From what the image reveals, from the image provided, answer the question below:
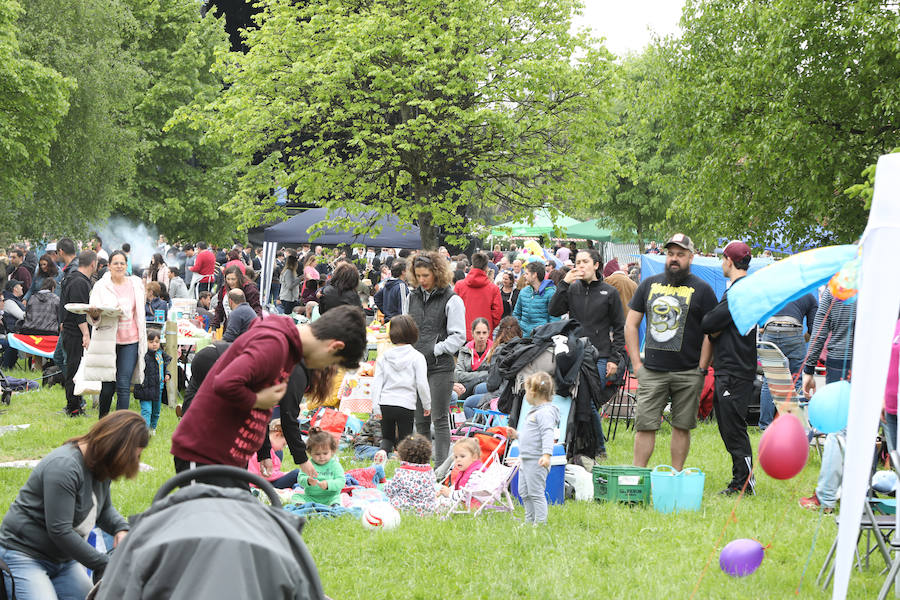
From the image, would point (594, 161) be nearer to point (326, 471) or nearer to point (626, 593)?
point (326, 471)

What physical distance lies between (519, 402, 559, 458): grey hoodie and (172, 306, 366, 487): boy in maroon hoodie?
10.2ft

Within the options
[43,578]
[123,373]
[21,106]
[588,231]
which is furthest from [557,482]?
[588,231]

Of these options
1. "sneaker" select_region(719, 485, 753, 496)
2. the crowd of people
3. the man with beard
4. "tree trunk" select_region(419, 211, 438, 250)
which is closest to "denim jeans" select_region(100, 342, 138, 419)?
the crowd of people

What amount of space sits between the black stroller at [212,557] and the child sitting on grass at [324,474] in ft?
15.6

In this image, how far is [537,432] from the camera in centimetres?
705

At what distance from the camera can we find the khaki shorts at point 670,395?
792cm

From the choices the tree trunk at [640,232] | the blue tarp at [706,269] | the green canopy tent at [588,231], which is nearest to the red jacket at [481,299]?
the blue tarp at [706,269]

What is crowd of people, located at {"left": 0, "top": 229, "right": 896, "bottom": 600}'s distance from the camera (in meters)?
4.10

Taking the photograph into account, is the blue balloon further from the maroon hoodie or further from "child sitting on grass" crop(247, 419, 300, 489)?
"child sitting on grass" crop(247, 419, 300, 489)

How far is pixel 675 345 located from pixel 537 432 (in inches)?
64.2

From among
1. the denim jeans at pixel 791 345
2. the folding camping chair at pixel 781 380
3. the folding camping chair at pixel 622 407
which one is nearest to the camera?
the folding camping chair at pixel 781 380

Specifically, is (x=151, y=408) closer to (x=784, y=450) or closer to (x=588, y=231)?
(x=784, y=450)

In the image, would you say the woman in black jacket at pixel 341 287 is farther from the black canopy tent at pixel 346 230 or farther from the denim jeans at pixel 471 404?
the black canopy tent at pixel 346 230

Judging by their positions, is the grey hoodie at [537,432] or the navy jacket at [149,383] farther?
the navy jacket at [149,383]
